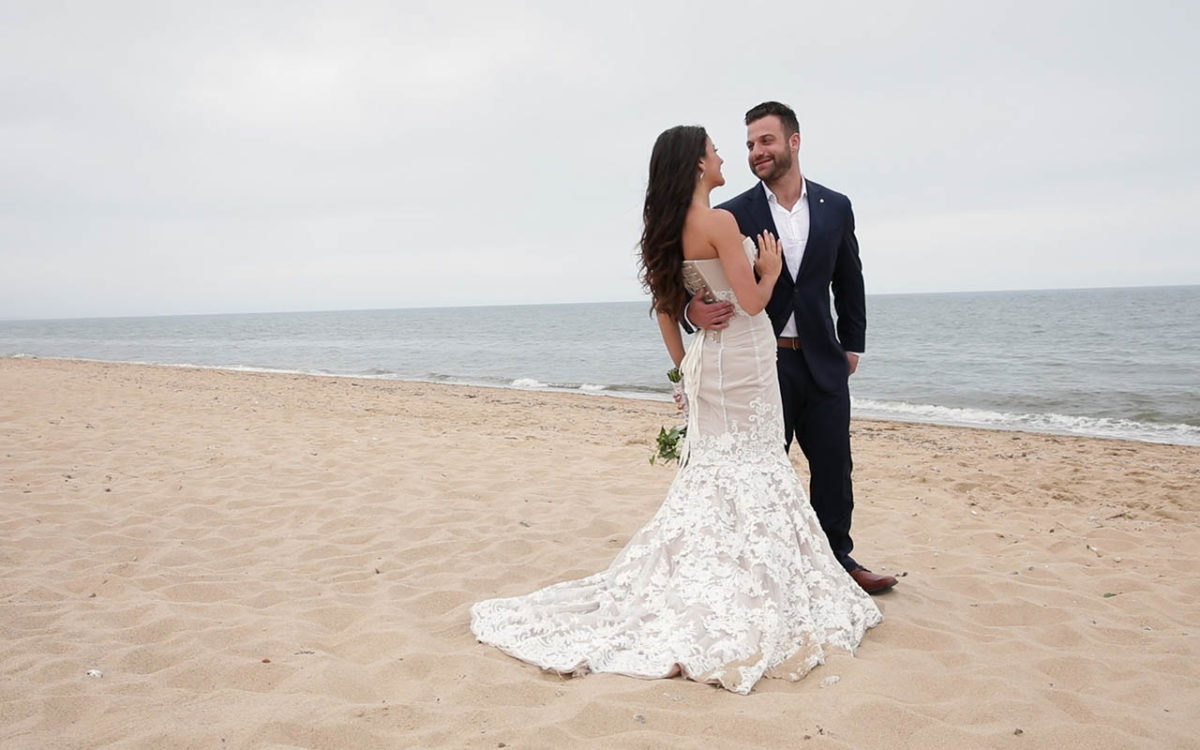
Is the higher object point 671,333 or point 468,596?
point 671,333

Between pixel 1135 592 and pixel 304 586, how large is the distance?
4.25 metres

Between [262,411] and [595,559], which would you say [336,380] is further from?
[595,559]

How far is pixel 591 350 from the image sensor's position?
33000mm

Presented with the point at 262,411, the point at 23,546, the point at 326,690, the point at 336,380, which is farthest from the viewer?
the point at 336,380

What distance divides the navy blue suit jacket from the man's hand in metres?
0.37

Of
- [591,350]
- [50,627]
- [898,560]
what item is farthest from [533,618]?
[591,350]


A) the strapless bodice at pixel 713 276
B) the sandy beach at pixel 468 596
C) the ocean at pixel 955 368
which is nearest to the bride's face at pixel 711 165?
the strapless bodice at pixel 713 276

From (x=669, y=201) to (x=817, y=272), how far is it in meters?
0.84

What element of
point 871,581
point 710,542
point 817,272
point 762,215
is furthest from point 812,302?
point 871,581

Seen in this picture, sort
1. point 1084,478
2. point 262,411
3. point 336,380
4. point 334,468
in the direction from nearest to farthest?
point 334,468, point 1084,478, point 262,411, point 336,380

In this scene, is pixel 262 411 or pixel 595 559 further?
pixel 262 411

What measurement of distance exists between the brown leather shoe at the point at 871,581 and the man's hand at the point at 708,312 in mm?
1477

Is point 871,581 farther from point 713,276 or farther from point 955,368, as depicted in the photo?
point 955,368

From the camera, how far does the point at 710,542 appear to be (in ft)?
11.0
